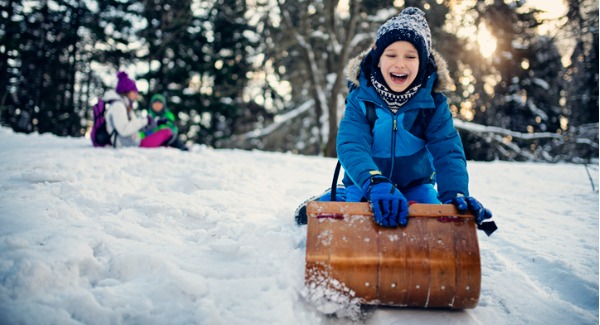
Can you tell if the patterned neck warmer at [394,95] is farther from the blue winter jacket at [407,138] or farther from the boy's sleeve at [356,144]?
Result: the boy's sleeve at [356,144]

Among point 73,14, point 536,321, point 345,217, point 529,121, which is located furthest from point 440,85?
point 73,14

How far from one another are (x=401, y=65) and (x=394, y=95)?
0.60 ft

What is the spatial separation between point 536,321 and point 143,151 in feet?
14.9

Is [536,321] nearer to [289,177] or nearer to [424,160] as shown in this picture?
[424,160]

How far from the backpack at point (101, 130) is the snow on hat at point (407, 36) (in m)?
4.17

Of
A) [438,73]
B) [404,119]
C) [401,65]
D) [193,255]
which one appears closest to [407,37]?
[401,65]

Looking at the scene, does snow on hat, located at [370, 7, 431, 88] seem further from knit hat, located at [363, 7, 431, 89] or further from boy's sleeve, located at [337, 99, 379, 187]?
boy's sleeve, located at [337, 99, 379, 187]

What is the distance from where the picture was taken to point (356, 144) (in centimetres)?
193

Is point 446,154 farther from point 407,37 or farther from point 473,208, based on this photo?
point 407,37

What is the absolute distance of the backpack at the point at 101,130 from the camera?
187 inches

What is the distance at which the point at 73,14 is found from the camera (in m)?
13.8

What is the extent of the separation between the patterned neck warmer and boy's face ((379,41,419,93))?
0.03 meters

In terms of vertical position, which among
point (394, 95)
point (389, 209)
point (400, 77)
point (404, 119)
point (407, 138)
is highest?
point (400, 77)

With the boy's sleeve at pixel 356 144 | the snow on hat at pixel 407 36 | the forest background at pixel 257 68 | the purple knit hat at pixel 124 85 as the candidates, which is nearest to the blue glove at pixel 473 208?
the boy's sleeve at pixel 356 144
